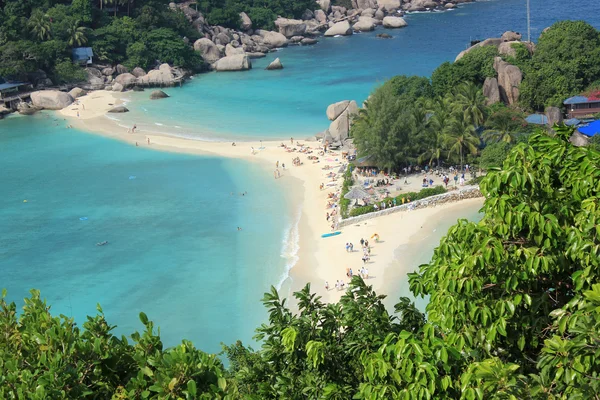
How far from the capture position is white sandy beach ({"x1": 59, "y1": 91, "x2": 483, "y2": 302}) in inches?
1330

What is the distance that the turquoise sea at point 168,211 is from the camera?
32.4 metres

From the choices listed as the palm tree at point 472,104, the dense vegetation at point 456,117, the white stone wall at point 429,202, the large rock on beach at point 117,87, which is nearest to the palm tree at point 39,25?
the large rock on beach at point 117,87

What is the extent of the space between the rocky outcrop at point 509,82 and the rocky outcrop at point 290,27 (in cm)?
5272

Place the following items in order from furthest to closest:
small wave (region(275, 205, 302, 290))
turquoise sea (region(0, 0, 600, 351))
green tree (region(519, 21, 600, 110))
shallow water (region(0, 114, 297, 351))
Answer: green tree (region(519, 21, 600, 110)) < small wave (region(275, 205, 302, 290)) < turquoise sea (region(0, 0, 600, 351)) < shallow water (region(0, 114, 297, 351))

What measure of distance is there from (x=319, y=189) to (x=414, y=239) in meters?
10.7

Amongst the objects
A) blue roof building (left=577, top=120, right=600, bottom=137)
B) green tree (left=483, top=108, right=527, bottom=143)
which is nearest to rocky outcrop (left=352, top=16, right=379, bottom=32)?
green tree (left=483, top=108, right=527, bottom=143)

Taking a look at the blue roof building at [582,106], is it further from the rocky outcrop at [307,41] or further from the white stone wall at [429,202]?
the rocky outcrop at [307,41]

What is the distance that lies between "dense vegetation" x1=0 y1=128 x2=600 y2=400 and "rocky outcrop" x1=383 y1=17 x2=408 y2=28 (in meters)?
103

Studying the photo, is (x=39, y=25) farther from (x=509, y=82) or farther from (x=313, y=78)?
(x=509, y=82)

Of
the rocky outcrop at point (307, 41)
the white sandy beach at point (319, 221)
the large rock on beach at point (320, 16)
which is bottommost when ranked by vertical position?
the white sandy beach at point (319, 221)

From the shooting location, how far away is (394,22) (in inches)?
4380

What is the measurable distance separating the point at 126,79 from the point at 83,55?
6.49 m

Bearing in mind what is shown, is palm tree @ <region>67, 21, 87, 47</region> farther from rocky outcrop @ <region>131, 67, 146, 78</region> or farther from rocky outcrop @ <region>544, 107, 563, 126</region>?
rocky outcrop @ <region>544, 107, 563, 126</region>

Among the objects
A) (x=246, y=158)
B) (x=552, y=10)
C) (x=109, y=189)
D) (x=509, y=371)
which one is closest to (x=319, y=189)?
(x=246, y=158)
